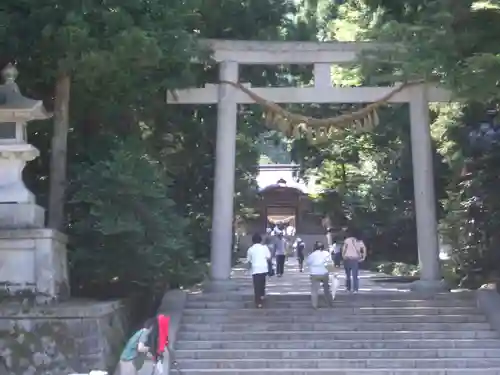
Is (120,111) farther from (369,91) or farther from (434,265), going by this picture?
(434,265)

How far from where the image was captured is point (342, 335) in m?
15.2

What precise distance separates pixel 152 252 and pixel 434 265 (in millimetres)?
6124

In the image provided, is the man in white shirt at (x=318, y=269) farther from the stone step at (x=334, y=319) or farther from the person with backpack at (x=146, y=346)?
the person with backpack at (x=146, y=346)

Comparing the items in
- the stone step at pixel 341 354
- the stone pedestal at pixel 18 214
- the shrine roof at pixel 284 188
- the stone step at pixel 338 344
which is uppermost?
the shrine roof at pixel 284 188

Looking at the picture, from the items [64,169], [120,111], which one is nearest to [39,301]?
[64,169]

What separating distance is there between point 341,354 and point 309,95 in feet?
20.5

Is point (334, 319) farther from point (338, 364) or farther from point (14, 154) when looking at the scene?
point (14, 154)

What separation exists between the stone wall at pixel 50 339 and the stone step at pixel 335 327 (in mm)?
2562

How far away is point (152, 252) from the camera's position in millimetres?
15211

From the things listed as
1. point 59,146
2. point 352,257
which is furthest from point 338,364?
point 59,146

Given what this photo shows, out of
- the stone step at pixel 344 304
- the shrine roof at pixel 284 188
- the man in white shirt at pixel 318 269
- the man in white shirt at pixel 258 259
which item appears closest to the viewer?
the man in white shirt at pixel 258 259

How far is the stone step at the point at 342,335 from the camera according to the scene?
15.1m

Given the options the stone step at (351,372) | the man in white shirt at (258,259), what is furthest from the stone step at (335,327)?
the stone step at (351,372)

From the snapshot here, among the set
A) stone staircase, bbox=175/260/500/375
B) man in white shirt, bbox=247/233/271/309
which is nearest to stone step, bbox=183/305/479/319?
stone staircase, bbox=175/260/500/375
